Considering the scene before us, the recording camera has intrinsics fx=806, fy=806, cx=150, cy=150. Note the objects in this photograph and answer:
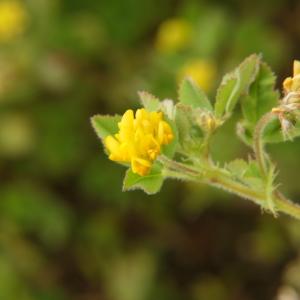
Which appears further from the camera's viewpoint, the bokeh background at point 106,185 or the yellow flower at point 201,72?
the bokeh background at point 106,185

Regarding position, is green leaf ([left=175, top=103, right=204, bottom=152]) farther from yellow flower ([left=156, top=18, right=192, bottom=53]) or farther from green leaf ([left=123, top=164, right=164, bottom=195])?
yellow flower ([left=156, top=18, right=192, bottom=53])

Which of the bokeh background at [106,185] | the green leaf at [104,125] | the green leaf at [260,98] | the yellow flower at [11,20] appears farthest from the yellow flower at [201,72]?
the green leaf at [104,125]

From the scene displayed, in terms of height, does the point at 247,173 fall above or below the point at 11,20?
below

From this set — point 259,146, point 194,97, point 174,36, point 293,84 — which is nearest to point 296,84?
point 293,84

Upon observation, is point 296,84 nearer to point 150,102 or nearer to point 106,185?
point 150,102

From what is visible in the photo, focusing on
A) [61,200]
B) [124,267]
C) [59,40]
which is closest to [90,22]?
[59,40]

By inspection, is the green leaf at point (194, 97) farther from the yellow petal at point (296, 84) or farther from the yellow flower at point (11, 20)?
the yellow flower at point (11, 20)

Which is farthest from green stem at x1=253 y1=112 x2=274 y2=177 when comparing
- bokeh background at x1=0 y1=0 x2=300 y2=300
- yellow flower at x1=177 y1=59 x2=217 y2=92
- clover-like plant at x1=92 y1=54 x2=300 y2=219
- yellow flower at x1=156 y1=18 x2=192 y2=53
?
yellow flower at x1=156 y1=18 x2=192 y2=53
